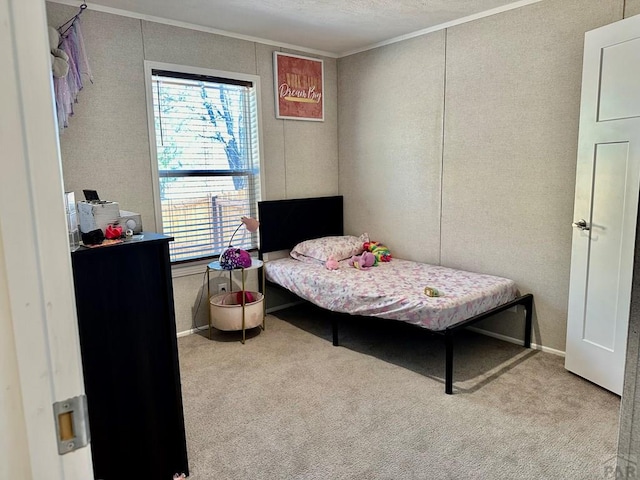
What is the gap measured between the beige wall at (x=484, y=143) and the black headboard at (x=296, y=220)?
1.23 ft

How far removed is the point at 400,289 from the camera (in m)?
3.16

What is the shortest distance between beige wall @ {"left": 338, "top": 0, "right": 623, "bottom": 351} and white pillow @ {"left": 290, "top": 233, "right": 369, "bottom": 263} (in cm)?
31

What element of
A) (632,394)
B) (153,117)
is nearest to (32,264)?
(632,394)

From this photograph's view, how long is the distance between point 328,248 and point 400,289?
1.06 m

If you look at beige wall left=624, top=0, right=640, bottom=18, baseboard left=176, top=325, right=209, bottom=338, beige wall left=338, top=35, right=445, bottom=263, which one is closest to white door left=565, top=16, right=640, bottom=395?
beige wall left=624, top=0, right=640, bottom=18

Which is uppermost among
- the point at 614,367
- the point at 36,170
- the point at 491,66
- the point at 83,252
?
the point at 491,66

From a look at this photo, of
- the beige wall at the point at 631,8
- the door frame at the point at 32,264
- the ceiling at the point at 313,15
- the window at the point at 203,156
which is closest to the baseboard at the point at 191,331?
the window at the point at 203,156

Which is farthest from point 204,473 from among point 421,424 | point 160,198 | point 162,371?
point 160,198

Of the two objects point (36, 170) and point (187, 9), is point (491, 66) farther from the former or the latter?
point (36, 170)

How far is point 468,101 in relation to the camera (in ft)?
11.6

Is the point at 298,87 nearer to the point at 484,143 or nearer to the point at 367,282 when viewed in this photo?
the point at 484,143

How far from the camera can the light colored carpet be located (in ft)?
6.78

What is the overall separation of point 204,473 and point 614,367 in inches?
92.7

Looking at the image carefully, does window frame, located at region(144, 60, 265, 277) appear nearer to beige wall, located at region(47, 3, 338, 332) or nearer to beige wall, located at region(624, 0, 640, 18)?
beige wall, located at region(47, 3, 338, 332)
